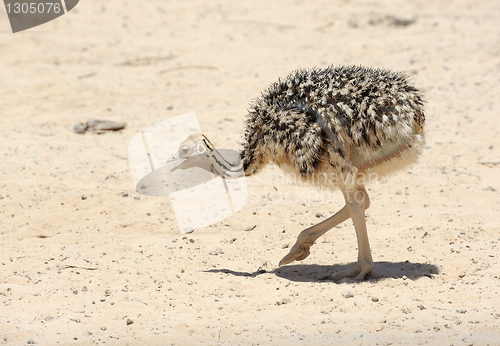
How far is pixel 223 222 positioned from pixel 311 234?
4.63ft

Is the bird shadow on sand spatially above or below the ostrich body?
below

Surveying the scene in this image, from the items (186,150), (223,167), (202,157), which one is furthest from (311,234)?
(186,150)

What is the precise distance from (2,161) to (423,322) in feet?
18.1

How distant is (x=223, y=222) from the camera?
575cm

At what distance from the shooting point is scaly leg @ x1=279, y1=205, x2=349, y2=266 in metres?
4.62

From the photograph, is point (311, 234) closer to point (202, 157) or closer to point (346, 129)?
point (346, 129)

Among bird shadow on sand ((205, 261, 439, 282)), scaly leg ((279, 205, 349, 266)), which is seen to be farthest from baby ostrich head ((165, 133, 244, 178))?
bird shadow on sand ((205, 261, 439, 282))

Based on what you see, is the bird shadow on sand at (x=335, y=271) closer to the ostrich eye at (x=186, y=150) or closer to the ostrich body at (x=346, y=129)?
the ostrich body at (x=346, y=129)

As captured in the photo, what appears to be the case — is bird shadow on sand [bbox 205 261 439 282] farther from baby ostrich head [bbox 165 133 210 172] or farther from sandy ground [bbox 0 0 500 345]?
baby ostrich head [bbox 165 133 210 172]

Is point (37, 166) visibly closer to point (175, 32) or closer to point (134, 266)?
point (134, 266)

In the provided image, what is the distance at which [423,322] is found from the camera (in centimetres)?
363

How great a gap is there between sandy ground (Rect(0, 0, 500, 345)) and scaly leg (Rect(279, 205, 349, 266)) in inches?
8.2

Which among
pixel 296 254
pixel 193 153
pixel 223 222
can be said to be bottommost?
pixel 223 222

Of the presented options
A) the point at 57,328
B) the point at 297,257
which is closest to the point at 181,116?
the point at 297,257
